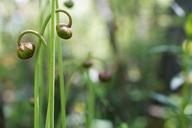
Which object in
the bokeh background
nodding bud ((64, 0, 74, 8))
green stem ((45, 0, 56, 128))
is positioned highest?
the bokeh background

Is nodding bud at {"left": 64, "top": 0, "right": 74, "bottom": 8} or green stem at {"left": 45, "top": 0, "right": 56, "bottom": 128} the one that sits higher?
nodding bud at {"left": 64, "top": 0, "right": 74, "bottom": 8}

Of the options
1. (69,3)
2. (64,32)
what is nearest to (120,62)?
(69,3)

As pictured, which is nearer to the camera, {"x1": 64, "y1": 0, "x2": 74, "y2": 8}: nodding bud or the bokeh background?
{"x1": 64, "y1": 0, "x2": 74, "y2": 8}: nodding bud

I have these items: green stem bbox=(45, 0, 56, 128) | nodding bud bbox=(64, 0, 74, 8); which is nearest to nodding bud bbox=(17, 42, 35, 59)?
green stem bbox=(45, 0, 56, 128)

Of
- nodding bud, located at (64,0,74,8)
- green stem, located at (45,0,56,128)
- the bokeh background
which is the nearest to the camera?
green stem, located at (45,0,56,128)

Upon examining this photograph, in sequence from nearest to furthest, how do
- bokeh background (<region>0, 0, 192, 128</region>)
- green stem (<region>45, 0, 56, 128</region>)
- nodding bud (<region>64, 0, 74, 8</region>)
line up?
green stem (<region>45, 0, 56, 128</region>) → nodding bud (<region>64, 0, 74, 8</region>) → bokeh background (<region>0, 0, 192, 128</region>)

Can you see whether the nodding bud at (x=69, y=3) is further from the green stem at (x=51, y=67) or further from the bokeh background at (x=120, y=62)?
the bokeh background at (x=120, y=62)

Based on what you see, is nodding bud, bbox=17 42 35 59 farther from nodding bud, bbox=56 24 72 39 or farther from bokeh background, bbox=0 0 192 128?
bokeh background, bbox=0 0 192 128

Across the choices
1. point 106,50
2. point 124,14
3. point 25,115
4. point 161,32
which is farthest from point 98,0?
point 106,50

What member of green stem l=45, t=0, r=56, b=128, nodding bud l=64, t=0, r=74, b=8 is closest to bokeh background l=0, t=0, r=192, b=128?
nodding bud l=64, t=0, r=74, b=8

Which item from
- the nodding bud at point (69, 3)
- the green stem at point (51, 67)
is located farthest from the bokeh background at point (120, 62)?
the green stem at point (51, 67)
